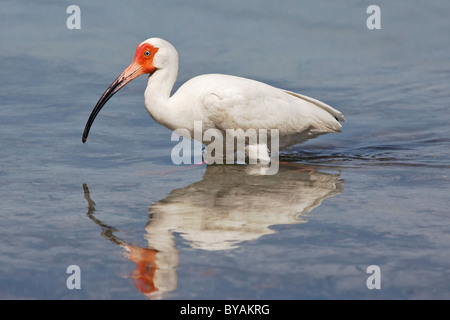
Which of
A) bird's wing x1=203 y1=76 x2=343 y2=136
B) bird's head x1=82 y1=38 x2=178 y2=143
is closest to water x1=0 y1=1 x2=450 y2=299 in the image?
bird's wing x1=203 y1=76 x2=343 y2=136

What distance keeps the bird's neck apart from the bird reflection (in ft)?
2.25

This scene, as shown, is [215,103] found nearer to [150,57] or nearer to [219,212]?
[150,57]

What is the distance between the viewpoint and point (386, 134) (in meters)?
10.1

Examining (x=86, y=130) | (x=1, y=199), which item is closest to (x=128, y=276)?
(x=1, y=199)

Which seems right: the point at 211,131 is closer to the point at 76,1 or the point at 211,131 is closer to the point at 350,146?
the point at 350,146

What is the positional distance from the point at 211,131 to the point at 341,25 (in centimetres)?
692

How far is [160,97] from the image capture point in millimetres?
8188

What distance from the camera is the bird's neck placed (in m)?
8.12

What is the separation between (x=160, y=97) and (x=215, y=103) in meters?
0.55
